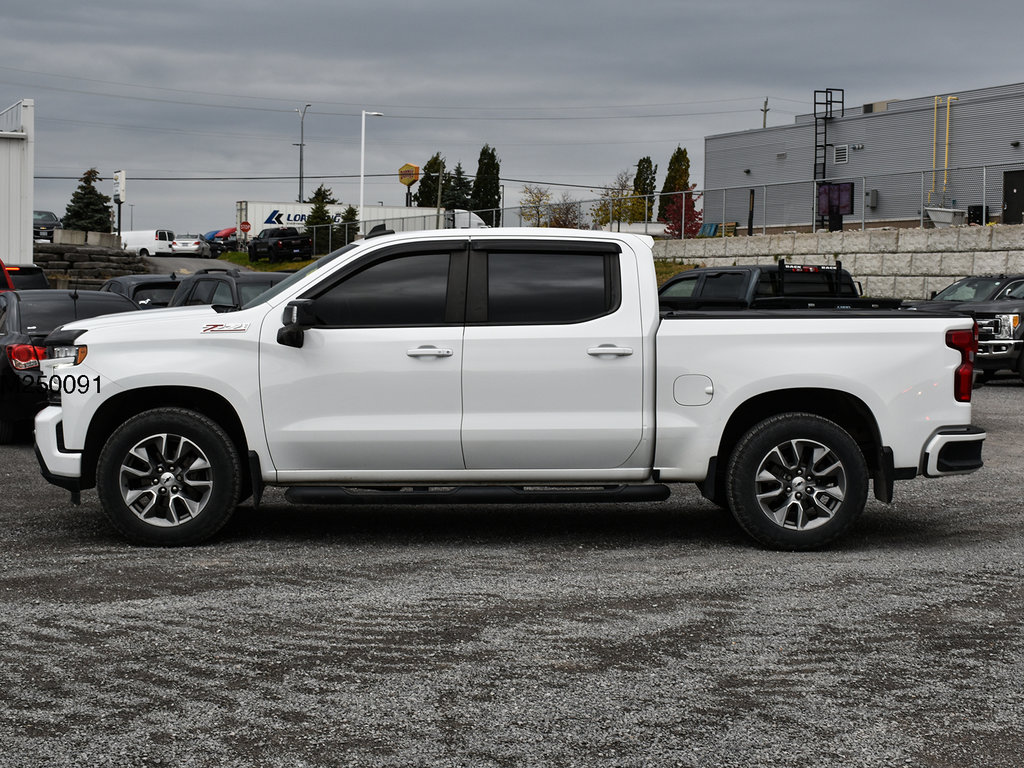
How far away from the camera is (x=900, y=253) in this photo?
1318 inches

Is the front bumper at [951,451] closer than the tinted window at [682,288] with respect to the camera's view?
Yes

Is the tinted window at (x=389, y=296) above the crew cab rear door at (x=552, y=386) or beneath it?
above

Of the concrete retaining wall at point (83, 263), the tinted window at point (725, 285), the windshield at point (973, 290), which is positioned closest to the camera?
the tinted window at point (725, 285)

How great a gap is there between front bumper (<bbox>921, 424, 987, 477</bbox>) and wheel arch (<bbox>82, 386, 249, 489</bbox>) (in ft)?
13.8

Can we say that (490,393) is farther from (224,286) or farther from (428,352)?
(224,286)

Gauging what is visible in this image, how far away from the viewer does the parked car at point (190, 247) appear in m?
74.5

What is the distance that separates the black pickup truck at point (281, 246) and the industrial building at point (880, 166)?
1977 centimetres

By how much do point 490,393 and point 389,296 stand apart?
2.87 ft

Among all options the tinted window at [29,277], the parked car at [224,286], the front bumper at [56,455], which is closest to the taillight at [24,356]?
the parked car at [224,286]

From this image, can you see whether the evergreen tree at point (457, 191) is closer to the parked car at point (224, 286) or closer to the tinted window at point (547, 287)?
the parked car at point (224, 286)

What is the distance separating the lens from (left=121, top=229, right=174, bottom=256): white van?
76.2 metres

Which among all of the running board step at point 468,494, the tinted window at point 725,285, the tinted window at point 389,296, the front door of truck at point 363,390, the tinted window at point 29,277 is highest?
the tinted window at point 29,277

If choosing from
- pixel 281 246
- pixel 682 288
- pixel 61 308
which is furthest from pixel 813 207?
pixel 281 246

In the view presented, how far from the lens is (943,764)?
171 inches
